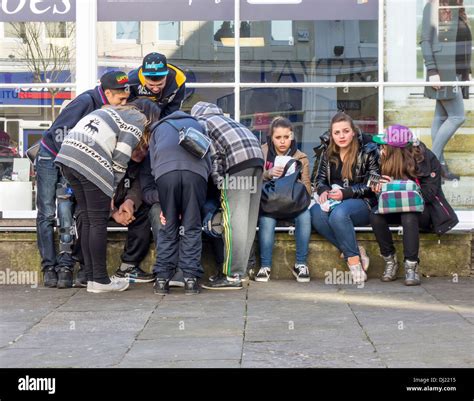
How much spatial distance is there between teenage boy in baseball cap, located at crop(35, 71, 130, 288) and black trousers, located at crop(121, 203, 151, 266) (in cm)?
48

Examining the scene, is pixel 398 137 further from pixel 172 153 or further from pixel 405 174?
pixel 172 153

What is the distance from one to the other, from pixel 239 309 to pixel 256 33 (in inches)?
120

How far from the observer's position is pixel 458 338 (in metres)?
6.43

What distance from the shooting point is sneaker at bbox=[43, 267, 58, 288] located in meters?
8.80

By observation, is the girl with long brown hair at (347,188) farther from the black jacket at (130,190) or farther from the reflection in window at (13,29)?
the reflection in window at (13,29)

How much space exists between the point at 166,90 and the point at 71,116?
0.83 m

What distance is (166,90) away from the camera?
8.85 meters

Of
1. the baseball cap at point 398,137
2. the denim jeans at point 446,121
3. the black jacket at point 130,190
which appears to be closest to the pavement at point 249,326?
the black jacket at point 130,190

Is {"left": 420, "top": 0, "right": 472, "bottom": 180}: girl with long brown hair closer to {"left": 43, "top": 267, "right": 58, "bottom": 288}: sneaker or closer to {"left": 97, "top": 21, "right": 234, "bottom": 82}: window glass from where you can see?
{"left": 97, "top": 21, "right": 234, "bottom": 82}: window glass

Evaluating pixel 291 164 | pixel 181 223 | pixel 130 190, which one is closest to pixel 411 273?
pixel 291 164

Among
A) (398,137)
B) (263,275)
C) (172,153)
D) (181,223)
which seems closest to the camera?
(172,153)
